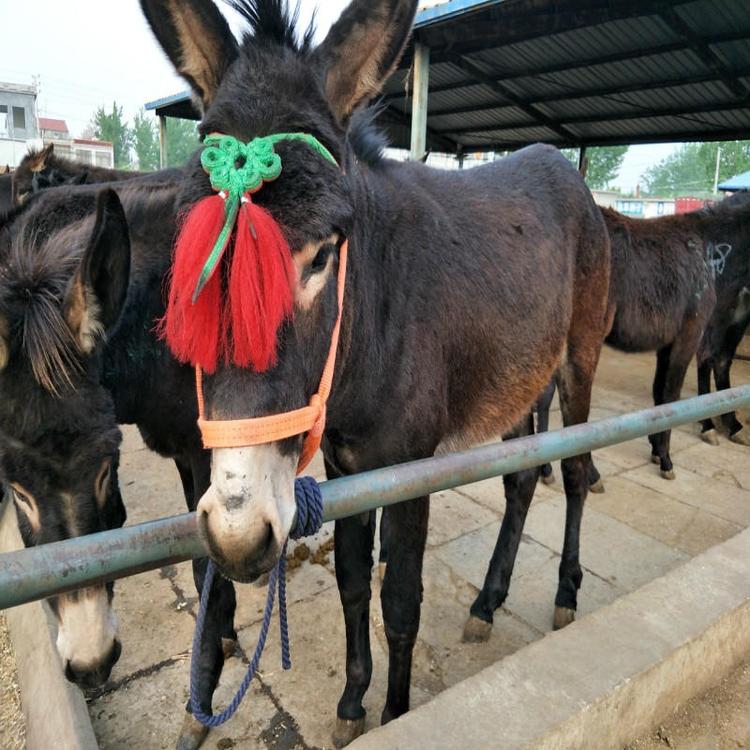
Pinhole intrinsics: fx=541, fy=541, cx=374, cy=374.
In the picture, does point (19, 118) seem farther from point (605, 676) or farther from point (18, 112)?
point (605, 676)

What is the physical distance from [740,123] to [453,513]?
32.6ft

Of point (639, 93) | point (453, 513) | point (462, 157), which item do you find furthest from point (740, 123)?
point (453, 513)

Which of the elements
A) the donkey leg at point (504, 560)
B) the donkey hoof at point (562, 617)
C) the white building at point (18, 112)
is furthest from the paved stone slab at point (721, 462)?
the white building at point (18, 112)

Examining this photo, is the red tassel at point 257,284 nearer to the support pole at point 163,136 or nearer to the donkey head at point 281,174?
the donkey head at point 281,174

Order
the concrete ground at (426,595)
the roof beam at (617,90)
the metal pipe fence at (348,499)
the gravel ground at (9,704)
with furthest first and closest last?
the roof beam at (617,90) → the concrete ground at (426,595) → the gravel ground at (9,704) → the metal pipe fence at (348,499)

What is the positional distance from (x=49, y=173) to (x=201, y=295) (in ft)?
10.9

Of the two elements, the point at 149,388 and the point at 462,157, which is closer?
the point at 149,388

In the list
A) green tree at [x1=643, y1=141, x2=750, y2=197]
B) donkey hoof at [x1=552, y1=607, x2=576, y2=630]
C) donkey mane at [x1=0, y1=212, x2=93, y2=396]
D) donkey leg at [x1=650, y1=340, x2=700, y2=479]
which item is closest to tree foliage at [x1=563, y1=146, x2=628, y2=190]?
green tree at [x1=643, y1=141, x2=750, y2=197]

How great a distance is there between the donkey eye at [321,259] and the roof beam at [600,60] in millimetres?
5584

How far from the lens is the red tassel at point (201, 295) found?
1.15 meters

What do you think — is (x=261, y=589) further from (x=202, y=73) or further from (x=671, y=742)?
(x=202, y=73)

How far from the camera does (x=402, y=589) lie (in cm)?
216

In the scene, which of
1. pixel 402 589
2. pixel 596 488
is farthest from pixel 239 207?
pixel 596 488

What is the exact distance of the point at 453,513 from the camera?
4.00 meters
